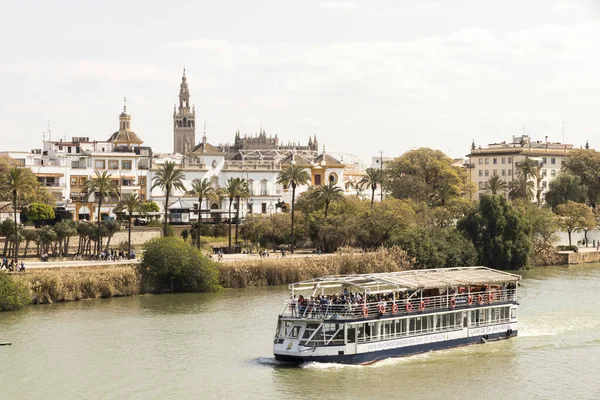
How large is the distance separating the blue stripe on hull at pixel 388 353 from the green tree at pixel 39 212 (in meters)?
47.1

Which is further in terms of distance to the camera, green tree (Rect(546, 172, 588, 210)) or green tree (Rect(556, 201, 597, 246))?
green tree (Rect(546, 172, 588, 210))

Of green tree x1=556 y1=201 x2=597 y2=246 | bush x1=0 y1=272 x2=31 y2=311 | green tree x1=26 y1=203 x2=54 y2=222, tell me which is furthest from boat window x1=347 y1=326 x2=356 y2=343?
green tree x1=556 y1=201 x2=597 y2=246

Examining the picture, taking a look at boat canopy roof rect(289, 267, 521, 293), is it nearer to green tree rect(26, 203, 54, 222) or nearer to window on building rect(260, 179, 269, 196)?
green tree rect(26, 203, 54, 222)

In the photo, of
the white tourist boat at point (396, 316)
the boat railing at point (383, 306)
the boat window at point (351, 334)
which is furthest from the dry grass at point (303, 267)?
the boat window at point (351, 334)

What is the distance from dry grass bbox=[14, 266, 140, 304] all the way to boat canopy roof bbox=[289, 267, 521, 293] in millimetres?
18910

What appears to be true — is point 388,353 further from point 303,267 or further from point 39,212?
point 39,212

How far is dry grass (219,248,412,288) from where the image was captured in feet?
A: 236

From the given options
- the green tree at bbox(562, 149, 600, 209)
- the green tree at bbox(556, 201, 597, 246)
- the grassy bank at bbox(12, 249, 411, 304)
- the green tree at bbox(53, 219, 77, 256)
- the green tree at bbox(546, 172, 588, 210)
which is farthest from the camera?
the green tree at bbox(562, 149, 600, 209)

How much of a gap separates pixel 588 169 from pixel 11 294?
8456 centimetres

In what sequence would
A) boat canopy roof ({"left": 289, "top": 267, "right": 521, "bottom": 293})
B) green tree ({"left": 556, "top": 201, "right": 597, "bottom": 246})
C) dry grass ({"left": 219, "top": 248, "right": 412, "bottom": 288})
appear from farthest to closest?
1. green tree ({"left": 556, "top": 201, "right": 597, "bottom": 246})
2. dry grass ({"left": 219, "top": 248, "right": 412, "bottom": 288})
3. boat canopy roof ({"left": 289, "top": 267, "right": 521, "bottom": 293})

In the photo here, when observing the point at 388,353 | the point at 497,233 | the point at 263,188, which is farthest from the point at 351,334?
the point at 263,188

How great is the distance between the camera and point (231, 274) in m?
71.9

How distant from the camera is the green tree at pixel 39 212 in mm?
88062

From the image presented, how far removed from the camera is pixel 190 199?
103 metres
